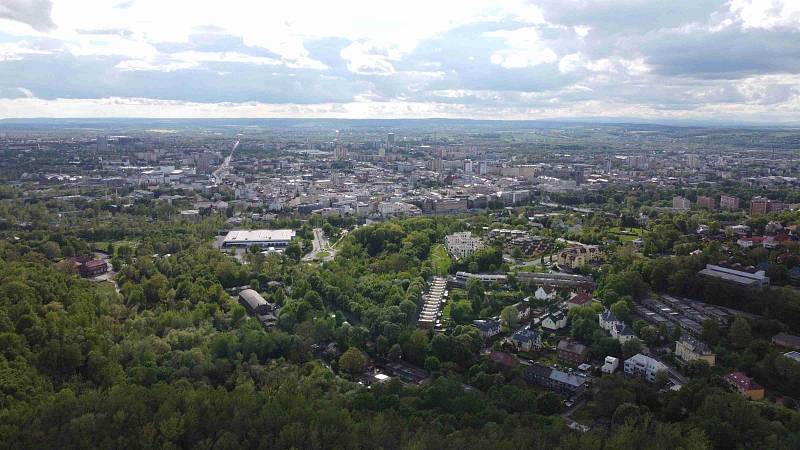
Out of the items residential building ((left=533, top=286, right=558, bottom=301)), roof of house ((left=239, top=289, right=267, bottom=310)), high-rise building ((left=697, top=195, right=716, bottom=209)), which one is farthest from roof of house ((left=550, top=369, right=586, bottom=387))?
high-rise building ((left=697, top=195, right=716, bottom=209))

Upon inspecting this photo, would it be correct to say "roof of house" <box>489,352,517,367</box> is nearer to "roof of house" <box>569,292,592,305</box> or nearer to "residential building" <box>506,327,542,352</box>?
"residential building" <box>506,327,542,352</box>

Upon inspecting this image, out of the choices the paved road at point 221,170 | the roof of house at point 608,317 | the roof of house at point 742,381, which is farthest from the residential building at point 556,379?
the paved road at point 221,170

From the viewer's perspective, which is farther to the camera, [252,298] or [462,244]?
[462,244]

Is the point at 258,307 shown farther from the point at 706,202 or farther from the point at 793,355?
the point at 706,202

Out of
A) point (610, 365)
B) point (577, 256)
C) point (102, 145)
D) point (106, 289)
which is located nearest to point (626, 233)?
point (577, 256)

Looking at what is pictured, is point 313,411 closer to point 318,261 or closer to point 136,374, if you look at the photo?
point 136,374

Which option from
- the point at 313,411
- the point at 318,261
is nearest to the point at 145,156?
the point at 318,261
